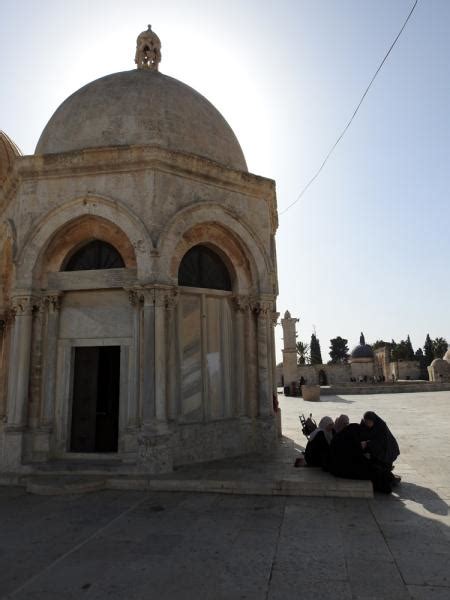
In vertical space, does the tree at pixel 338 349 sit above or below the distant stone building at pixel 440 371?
above

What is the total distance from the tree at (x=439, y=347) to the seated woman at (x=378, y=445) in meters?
80.5

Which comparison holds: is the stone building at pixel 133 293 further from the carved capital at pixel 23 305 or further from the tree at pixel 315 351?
the tree at pixel 315 351

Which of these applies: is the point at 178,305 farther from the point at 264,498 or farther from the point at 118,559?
the point at 118,559

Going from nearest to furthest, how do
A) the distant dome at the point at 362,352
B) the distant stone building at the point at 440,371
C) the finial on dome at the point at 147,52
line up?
the finial on dome at the point at 147,52
the distant stone building at the point at 440,371
the distant dome at the point at 362,352

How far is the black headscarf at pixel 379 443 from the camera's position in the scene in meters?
6.70

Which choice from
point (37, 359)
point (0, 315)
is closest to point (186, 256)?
point (37, 359)

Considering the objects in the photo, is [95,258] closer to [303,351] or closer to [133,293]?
[133,293]

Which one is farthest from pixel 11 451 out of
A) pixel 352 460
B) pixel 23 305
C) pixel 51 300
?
pixel 352 460

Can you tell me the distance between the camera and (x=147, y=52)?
11609 mm

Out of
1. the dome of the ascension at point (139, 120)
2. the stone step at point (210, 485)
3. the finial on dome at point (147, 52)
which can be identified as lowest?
the stone step at point (210, 485)

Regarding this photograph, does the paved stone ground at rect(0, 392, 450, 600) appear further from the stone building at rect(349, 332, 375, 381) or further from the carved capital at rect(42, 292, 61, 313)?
the stone building at rect(349, 332, 375, 381)

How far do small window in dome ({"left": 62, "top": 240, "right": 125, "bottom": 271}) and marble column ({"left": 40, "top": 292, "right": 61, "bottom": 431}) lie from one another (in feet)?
2.96

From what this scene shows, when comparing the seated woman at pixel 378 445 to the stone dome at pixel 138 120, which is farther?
the stone dome at pixel 138 120

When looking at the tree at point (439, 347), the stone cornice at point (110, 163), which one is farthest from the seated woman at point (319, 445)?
the tree at point (439, 347)
